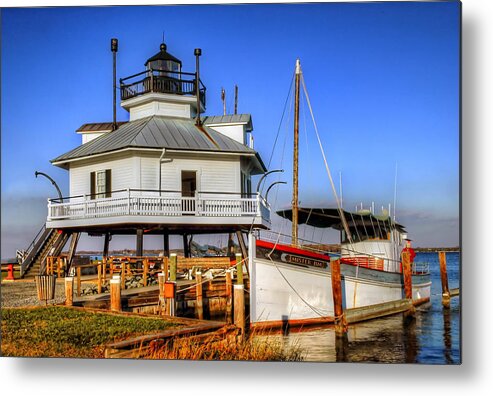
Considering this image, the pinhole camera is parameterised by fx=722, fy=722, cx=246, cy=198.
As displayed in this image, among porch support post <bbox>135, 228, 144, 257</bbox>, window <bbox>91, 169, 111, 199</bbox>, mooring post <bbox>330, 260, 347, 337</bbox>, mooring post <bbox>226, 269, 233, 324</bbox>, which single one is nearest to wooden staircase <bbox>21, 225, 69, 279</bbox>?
window <bbox>91, 169, 111, 199</bbox>

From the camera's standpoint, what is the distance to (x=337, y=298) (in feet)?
44.5

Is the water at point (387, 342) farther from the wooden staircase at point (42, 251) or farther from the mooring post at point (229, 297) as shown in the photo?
the wooden staircase at point (42, 251)

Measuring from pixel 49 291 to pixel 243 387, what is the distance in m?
4.62

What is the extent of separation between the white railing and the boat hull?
2.03m

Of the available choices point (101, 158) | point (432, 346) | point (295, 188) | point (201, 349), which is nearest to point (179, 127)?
point (101, 158)

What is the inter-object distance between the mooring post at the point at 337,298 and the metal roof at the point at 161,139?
157 inches

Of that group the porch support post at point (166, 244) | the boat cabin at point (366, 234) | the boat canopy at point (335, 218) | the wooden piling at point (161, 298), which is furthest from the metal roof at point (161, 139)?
the wooden piling at point (161, 298)

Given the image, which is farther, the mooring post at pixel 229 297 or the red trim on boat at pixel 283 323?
the mooring post at pixel 229 297

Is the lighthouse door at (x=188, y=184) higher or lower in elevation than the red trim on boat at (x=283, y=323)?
higher

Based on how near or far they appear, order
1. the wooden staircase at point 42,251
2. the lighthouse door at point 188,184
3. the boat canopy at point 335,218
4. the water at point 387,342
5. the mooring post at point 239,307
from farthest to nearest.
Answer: the wooden staircase at point 42,251, the lighthouse door at point 188,184, the boat canopy at point 335,218, the mooring post at point 239,307, the water at point 387,342

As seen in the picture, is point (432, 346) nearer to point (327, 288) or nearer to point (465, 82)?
point (327, 288)

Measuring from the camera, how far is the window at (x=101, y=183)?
16578 millimetres

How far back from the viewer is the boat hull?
1350 centimetres

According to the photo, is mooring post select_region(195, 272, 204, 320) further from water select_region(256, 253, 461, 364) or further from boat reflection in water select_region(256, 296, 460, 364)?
water select_region(256, 253, 461, 364)
